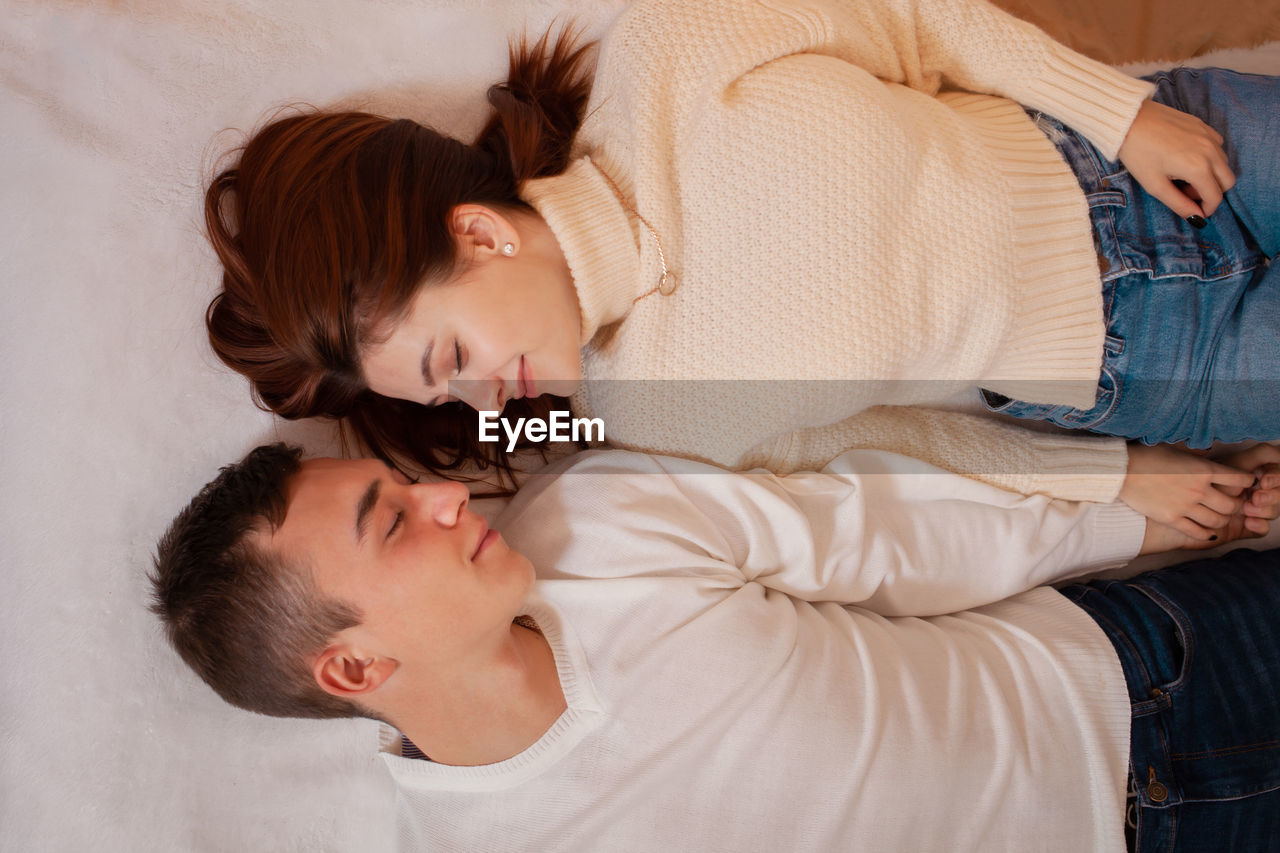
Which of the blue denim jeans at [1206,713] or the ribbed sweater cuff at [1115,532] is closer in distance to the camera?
the blue denim jeans at [1206,713]

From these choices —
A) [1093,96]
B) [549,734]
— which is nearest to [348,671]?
[549,734]

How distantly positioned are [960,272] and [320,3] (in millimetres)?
1102

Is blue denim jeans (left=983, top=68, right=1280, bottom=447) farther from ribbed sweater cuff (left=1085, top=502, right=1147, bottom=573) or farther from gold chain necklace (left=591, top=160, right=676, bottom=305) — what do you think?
gold chain necklace (left=591, top=160, right=676, bottom=305)

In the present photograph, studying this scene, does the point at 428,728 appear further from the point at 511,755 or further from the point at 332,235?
the point at 332,235

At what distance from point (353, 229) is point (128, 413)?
51 centimetres

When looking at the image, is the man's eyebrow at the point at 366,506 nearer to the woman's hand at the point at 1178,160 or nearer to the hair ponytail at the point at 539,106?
the hair ponytail at the point at 539,106

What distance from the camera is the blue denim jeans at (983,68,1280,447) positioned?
45.8 inches

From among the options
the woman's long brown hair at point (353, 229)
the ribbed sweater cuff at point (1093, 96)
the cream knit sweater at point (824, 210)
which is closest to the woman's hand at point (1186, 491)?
the cream knit sweater at point (824, 210)

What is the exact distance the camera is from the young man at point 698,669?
1072mm

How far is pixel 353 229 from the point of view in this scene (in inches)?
41.0

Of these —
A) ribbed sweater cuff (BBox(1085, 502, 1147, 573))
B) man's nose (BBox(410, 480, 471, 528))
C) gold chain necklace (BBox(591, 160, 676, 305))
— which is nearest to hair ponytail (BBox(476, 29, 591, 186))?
gold chain necklace (BBox(591, 160, 676, 305))

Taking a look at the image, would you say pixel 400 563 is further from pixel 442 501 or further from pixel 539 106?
pixel 539 106

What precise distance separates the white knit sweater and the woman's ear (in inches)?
14.8

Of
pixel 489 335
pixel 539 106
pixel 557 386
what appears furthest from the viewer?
pixel 539 106
